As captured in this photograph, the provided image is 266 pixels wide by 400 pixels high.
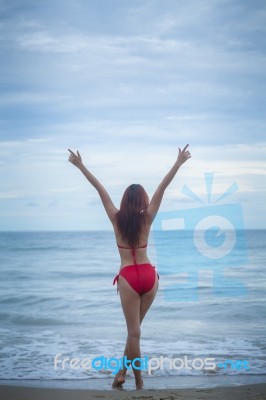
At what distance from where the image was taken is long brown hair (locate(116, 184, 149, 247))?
441cm

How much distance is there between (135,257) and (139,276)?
17 cm

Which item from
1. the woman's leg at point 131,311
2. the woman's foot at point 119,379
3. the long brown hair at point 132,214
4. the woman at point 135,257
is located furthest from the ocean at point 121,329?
the long brown hair at point 132,214

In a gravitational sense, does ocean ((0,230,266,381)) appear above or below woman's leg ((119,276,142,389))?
below

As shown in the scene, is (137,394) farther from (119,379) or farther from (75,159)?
(75,159)

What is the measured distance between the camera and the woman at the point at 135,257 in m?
4.37

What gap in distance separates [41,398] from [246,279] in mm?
15137

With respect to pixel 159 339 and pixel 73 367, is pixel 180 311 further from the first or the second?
pixel 73 367

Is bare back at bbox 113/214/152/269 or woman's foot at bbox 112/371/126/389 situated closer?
bare back at bbox 113/214/152/269

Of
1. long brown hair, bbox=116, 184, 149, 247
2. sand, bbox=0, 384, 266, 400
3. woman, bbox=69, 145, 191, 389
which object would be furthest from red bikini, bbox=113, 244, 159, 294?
sand, bbox=0, 384, 266, 400

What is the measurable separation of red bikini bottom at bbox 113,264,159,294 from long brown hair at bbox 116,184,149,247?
201 mm

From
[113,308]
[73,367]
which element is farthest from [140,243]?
[113,308]

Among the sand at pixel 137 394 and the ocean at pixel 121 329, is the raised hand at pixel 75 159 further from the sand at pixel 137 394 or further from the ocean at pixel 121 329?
the ocean at pixel 121 329

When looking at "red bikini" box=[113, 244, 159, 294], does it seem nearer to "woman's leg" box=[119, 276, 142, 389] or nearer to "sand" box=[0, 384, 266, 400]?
"woman's leg" box=[119, 276, 142, 389]

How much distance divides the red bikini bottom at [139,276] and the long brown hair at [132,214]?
0.66 feet
